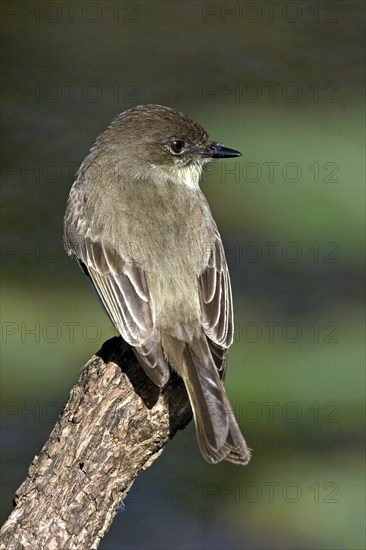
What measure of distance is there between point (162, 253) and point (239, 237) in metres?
3.90

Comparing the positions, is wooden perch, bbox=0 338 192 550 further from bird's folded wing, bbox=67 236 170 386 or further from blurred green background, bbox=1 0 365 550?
blurred green background, bbox=1 0 365 550

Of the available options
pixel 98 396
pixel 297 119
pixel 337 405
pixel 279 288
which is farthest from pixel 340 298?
pixel 98 396

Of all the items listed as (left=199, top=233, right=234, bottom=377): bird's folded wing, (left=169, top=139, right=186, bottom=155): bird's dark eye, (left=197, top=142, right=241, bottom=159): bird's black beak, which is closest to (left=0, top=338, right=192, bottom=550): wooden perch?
(left=199, top=233, right=234, bottom=377): bird's folded wing

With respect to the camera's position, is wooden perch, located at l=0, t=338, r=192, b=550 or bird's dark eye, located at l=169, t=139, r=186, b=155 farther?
bird's dark eye, located at l=169, t=139, r=186, b=155

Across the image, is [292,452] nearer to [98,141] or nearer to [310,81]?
[98,141]

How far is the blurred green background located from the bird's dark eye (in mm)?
2076

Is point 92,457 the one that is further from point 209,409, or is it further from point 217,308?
point 217,308

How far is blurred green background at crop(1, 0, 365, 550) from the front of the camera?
866cm

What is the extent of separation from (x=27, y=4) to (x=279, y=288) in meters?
4.99

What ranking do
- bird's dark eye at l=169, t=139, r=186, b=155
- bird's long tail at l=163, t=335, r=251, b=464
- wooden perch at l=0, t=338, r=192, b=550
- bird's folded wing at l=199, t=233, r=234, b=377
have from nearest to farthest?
wooden perch at l=0, t=338, r=192, b=550
bird's long tail at l=163, t=335, r=251, b=464
bird's folded wing at l=199, t=233, r=234, b=377
bird's dark eye at l=169, t=139, r=186, b=155

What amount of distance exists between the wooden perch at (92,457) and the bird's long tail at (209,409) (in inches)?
4.6

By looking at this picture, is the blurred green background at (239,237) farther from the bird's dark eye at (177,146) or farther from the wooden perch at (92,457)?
the wooden perch at (92,457)

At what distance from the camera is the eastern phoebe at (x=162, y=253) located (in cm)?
603

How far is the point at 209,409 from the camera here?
5949 millimetres
